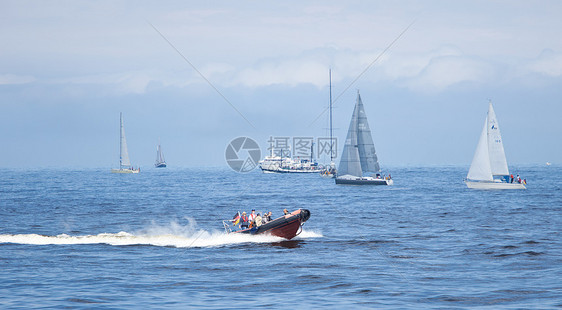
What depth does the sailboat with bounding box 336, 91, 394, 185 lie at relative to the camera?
95.9m

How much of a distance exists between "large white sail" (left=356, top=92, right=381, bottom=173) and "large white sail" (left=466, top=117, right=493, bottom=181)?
21001 millimetres

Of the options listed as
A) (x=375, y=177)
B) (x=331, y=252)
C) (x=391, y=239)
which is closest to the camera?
(x=331, y=252)

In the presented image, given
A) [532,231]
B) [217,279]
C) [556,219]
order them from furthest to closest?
1. [556,219]
2. [532,231]
3. [217,279]

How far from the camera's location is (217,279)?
88.8ft

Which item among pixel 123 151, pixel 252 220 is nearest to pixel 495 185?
pixel 252 220

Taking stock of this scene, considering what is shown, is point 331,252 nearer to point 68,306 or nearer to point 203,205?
point 68,306

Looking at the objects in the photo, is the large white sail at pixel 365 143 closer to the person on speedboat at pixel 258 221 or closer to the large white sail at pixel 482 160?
the large white sail at pixel 482 160

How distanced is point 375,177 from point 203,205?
47.3 metres

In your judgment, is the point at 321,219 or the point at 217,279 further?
the point at 321,219

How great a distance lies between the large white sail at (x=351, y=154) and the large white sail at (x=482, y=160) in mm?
18901

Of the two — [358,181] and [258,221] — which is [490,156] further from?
[258,221]

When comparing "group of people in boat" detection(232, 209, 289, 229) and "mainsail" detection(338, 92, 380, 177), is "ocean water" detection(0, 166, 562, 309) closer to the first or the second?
"group of people in boat" detection(232, 209, 289, 229)

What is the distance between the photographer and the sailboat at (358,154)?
9588 centimetres

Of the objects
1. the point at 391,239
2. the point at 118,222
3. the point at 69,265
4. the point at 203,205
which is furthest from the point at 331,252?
the point at 203,205
